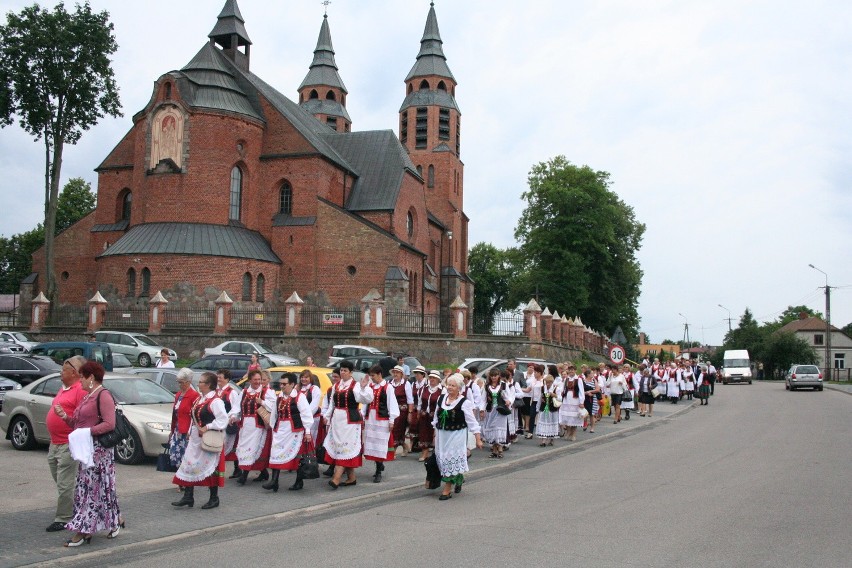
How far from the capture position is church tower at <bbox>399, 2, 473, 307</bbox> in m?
57.5

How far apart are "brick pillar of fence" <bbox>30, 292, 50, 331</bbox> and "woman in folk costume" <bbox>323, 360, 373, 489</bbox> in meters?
31.4

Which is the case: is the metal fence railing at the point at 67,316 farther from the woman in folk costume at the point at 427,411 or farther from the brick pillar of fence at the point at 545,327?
→ the woman in folk costume at the point at 427,411

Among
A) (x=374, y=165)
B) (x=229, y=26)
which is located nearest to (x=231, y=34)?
(x=229, y=26)

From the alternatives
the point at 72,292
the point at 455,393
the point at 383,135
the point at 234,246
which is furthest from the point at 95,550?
the point at 383,135

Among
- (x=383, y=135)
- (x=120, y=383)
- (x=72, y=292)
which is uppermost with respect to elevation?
(x=383, y=135)

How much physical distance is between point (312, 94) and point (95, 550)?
61.6 metres

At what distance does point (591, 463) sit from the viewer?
44.4 ft

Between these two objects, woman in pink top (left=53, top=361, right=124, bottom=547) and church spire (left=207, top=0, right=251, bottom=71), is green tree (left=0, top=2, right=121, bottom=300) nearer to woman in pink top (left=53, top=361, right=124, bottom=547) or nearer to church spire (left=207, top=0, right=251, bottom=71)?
church spire (left=207, top=0, right=251, bottom=71)

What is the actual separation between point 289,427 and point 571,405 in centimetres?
893

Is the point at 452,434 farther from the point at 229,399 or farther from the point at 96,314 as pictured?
the point at 96,314

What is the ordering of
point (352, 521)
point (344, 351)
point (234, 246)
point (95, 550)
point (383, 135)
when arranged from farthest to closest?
1. point (383, 135)
2. point (234, 246)
3. point (344, 351)
4. point (352, 521)
5. point (95, 550)

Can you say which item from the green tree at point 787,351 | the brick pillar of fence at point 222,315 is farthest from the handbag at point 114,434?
the green tree at point 787,351

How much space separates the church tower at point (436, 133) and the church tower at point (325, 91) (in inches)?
332

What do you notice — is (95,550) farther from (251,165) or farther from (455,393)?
(251,165)
